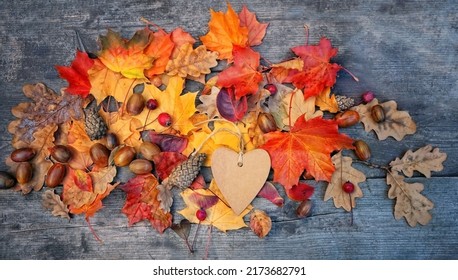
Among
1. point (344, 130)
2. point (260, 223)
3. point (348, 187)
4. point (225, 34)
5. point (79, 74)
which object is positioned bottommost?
point (260, 223)

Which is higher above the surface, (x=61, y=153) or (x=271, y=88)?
(x=271, y=88)

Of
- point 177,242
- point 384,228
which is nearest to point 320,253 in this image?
point 384,228

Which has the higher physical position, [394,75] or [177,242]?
[394,75]

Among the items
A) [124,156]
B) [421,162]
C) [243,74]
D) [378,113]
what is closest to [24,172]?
[124,156]

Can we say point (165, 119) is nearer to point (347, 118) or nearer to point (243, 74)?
point (243, 74)

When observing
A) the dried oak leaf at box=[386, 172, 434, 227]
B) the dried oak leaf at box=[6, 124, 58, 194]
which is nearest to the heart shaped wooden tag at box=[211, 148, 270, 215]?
the dried oak leaf at box=[386, 172, 434, 227]

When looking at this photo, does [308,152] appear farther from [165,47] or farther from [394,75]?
[165,47]

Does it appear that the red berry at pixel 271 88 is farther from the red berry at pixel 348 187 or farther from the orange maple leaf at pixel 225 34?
the red berry at pixel 348 187
